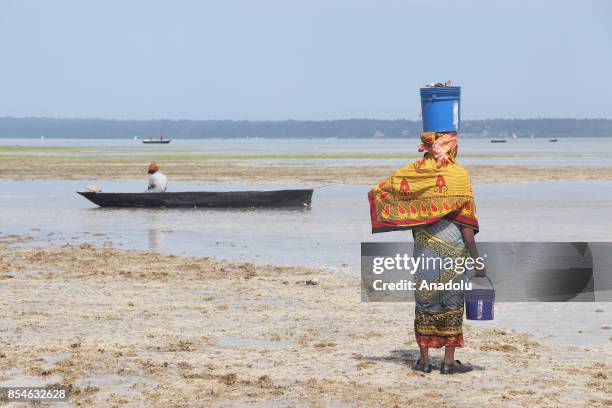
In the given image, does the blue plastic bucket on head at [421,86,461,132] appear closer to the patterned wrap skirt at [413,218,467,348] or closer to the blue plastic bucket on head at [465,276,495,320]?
the patterned wrap skirt at [413,218,467,348]

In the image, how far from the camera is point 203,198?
2953 cm

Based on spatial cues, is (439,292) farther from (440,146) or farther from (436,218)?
(440,146)

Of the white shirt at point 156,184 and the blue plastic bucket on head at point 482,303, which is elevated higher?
the blue plastic bucket on head at point 482,303

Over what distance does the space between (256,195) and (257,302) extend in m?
16.7

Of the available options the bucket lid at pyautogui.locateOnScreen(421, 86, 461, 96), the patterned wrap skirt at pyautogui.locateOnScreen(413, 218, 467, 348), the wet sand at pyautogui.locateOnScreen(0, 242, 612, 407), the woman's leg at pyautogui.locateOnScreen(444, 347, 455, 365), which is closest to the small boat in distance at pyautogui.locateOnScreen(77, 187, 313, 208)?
the wet sand at pyautogui.locateOnScreen(0, 242, 612, 407)

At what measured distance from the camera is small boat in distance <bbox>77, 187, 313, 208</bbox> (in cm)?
2934

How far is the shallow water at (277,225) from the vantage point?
19.5 m

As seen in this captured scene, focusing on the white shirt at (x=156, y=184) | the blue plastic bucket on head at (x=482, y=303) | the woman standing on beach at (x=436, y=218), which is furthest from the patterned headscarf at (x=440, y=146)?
the white shirt at (x=156, y=184)

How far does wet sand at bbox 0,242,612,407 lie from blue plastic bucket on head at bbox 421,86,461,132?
218 cm

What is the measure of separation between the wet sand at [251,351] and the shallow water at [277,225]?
3682 mm

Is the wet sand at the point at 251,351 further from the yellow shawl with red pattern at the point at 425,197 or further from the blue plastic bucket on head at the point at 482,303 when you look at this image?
the yellow shawl with red pattern at the point at 425,197

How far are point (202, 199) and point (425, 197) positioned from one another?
2165 cm

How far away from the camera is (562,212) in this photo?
28203 mm

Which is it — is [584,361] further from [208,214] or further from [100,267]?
[208,214]
